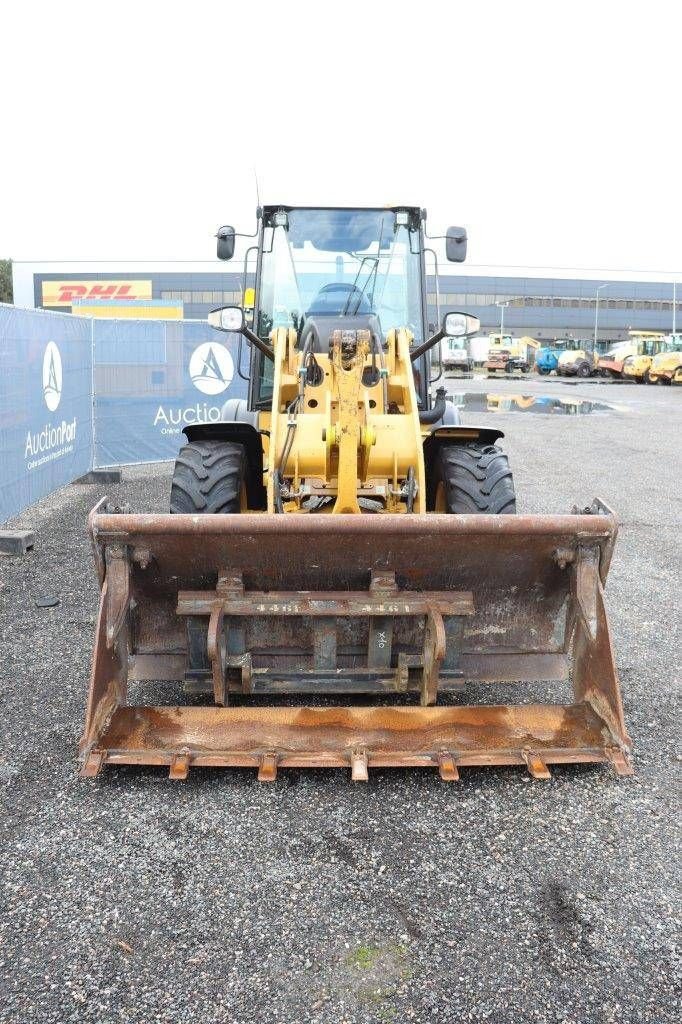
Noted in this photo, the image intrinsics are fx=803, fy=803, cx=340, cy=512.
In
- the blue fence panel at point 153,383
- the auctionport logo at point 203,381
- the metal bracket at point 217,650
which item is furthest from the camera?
the auctionport logo at point 203,381

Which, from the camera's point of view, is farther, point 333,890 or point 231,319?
point 231,319

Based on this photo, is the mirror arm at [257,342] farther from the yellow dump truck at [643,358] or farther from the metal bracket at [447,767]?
the yellow dump truck at [643,358]

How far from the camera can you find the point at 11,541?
7148mm

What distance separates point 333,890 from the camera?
2889 mm

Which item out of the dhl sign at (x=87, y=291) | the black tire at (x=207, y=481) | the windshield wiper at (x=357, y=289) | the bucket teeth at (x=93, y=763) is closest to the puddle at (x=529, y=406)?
the windshield wiper at (x=357, y=289)

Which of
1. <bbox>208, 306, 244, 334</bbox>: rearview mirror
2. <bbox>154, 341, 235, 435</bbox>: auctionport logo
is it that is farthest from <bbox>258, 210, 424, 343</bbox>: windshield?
<bbox>154, 341, 235, 435</bbox>: auctionport logo

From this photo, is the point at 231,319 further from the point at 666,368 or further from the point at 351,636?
the point at 666,368

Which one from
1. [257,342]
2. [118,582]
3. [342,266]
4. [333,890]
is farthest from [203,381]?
[333,890]

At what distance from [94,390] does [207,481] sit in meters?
6.91

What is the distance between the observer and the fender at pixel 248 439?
5070mm

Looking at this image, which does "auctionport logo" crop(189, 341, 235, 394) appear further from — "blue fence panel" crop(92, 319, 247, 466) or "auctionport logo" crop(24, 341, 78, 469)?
"auctionport logo" crop(24, 341, 78, 469)

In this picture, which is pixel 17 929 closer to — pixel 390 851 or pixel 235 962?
pixel 235 962

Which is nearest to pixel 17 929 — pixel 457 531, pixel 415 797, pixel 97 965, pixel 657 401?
pixel 97 965

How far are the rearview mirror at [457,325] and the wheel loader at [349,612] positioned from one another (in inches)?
14.7
